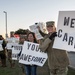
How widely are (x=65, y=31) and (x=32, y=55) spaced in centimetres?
253

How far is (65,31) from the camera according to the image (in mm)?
5910

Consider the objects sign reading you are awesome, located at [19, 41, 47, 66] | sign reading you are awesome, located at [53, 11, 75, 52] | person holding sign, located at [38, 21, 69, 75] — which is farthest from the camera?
sign reading you are awesome, located at [19, 41, 47, 66]

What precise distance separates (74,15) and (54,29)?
1.97ft

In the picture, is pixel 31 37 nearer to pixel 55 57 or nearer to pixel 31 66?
pixel 31 66

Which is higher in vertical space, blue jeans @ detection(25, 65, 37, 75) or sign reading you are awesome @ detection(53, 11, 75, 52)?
sign reading you are awesome @ detection(53, 11, 75, 52)

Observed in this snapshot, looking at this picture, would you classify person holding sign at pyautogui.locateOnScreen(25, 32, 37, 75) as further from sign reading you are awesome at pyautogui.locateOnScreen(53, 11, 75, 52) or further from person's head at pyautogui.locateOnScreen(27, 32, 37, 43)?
sign reading you are awesome at pyautogui.locateOnScreen(53, 11, 75, 52)

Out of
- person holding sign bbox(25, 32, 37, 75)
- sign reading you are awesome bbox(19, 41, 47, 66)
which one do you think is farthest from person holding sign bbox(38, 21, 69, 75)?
person holding sign bbox(25, 32, 37, 75)

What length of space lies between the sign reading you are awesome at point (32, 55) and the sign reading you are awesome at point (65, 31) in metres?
2.13

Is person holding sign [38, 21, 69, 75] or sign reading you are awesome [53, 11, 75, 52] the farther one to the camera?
person holding sign [38, 21, 69, 75]

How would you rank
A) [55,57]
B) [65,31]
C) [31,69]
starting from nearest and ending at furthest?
[65,31] < [55,57] < [31,69]

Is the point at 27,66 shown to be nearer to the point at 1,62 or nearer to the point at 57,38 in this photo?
the point at 57,38

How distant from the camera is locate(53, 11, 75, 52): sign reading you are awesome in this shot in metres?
5.84

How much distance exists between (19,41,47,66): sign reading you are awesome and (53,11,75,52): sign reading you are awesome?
2.13 metres

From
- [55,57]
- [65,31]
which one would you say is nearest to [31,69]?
[55,57]
